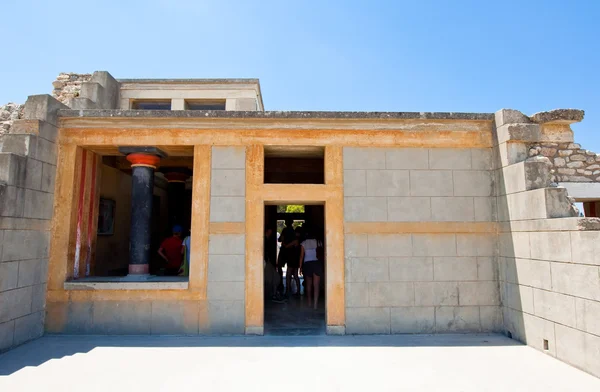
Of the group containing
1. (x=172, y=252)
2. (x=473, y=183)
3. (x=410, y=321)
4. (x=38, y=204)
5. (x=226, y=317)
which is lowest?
(x=410, y=321)

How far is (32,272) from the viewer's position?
543 centimetres

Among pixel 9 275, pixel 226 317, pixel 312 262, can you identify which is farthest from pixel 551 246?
pixel 9 275

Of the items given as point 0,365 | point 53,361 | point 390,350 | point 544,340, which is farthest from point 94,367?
point 544,340

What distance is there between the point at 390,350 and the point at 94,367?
4006mm

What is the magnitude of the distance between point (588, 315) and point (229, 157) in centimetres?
558


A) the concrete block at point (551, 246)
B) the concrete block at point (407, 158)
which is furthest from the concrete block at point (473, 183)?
the concrete block at point (551, 246)

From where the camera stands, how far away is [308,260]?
7719mm

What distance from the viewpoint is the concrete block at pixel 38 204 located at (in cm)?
532

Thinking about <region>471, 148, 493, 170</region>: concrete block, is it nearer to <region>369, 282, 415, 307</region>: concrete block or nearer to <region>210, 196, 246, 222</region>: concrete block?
<region>369, 282, 415, 307</region>: concrete block

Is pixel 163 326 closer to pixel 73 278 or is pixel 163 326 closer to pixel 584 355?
pixel 73 278

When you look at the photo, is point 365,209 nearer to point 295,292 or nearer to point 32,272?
point 295,292

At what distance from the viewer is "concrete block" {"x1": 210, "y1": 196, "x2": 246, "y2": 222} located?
592 cm

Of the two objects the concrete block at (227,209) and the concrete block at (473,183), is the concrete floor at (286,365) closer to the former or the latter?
the concrete block at (227,209)

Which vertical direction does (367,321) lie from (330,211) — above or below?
below
